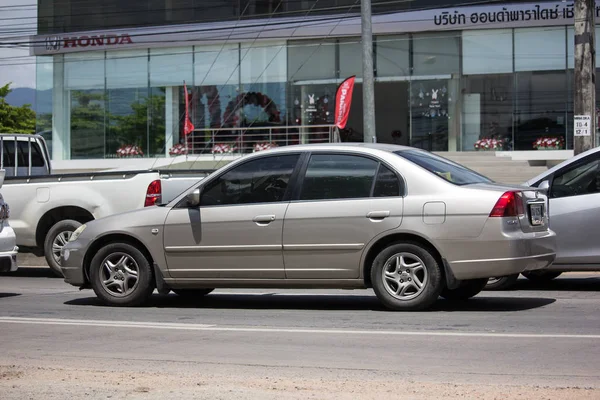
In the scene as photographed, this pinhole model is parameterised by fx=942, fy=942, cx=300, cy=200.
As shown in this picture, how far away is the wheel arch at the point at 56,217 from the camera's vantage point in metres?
14.5

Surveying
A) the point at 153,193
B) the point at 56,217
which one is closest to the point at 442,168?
the point at 153,193

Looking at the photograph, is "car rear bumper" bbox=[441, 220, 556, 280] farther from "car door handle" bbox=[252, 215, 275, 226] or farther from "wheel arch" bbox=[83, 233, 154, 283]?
"wheel arch" bbox=[83, 233, 154, 283]

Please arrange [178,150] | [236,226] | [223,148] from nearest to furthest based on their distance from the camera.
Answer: [236,226]
[223,148]
[178,150]

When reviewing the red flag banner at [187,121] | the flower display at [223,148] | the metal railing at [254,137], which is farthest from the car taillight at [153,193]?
the red flag banner at [187,121]

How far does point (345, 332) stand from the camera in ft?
27.3

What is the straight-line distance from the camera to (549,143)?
32531 mm

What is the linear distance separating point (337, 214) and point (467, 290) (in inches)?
71.1

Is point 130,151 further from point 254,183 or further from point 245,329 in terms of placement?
point 245,329

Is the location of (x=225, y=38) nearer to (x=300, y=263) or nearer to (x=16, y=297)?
(x=16, y=297)

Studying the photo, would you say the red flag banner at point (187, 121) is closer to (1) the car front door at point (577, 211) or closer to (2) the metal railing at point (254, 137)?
(2) the metal railing at point (254, 137)

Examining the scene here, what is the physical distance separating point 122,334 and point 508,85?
1051 inches

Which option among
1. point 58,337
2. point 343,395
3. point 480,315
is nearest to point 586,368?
point 343,395

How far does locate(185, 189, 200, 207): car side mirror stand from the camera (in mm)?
10031

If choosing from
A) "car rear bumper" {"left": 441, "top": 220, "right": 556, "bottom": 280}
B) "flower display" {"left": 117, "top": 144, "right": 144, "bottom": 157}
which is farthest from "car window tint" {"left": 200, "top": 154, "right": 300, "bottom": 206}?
"flower display" {"left": 117, "top": 144, "right": 144, "bottom": 157}
